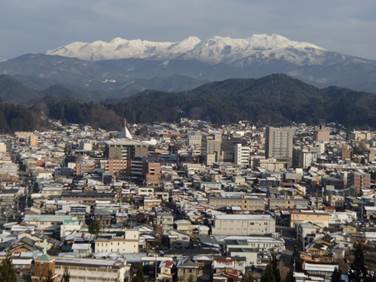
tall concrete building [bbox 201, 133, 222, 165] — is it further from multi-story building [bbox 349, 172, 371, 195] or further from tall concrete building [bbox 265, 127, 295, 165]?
multi-story building [bbox 349, 172, 371, 195]

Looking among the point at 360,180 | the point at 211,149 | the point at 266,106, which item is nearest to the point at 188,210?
the point at 360,180

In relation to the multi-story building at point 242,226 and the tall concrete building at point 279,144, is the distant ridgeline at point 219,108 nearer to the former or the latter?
the tall concrete building at point 279,144

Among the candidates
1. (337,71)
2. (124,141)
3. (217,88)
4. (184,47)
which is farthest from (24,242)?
(184,47)

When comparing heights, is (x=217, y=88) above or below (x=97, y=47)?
below

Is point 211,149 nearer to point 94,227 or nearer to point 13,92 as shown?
point 94,227

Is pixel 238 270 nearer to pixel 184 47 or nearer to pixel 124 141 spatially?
pixel 124 141

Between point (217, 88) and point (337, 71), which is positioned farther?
point (337, 71)
